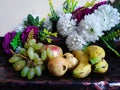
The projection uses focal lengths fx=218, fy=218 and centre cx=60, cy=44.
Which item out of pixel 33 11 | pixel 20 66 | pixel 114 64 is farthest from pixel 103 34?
pixel 33 11

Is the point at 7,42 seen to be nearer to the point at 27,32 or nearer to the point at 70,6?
the point at 27,32

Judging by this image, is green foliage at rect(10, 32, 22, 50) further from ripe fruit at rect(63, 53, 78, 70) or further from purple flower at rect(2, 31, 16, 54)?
ripe fruit at rect(63, 53, 78, 70)

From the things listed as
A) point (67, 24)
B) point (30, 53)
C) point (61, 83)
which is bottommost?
point (61, 83)

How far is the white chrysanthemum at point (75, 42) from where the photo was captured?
785mm

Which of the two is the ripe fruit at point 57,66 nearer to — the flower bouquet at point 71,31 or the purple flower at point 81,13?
the flower bouquet at point 71,31

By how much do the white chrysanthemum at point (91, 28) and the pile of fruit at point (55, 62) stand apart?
45mm

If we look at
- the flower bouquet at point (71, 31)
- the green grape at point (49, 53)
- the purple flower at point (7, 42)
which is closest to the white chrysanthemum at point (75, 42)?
the flower bouquet at point (71, 31)

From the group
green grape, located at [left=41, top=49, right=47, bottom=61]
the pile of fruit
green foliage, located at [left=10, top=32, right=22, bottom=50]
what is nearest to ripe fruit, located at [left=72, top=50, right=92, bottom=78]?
the pile of fruit

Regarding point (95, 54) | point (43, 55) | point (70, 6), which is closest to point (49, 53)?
point (43, 55)

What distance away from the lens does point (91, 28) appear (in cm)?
76

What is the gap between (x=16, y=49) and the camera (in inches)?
33.3

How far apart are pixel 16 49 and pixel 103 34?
34cm

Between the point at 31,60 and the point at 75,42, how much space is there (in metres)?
0.18

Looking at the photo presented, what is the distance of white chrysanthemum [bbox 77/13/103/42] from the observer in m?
0.76
